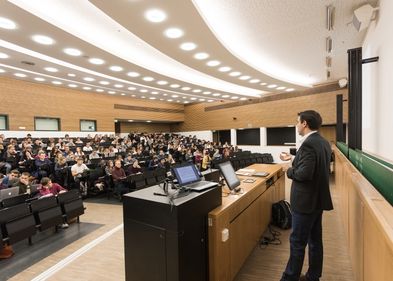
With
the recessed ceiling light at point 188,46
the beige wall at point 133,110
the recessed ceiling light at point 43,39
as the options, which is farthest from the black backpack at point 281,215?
the beige wall at point 133,110

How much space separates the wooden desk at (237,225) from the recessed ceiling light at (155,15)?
3.34 meters

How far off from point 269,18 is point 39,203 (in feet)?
18.6

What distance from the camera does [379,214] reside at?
1.31 m

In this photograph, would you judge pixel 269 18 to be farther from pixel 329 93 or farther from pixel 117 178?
pixel 329 93

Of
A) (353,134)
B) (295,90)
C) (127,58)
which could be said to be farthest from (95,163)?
(295,90)

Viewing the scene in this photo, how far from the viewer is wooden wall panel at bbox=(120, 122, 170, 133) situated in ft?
60.5

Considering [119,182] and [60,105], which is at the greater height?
[60,105]

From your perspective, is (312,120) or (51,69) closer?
(312,120)

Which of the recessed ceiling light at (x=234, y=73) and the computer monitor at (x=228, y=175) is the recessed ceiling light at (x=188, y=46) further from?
the computer monitor at (x=228, y=175)

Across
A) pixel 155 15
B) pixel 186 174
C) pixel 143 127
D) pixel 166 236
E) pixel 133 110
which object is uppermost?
pixel 155 15

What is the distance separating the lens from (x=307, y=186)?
232 cm

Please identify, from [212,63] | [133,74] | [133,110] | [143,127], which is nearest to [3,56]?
[133,74]

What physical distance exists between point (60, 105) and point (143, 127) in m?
7.37

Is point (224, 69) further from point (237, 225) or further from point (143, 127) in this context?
point (143, 127)
